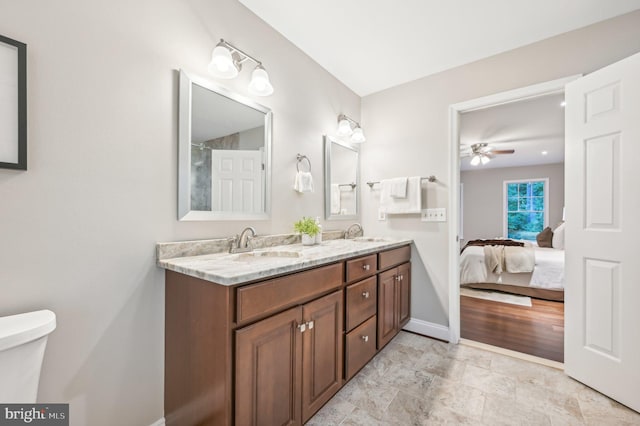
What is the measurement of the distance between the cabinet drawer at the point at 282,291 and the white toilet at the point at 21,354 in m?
0.62

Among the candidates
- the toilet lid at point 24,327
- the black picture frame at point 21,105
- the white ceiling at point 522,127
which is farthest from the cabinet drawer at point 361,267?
the white ceiling at point 522,127

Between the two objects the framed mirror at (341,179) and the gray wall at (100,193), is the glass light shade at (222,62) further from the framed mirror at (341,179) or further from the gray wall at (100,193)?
the framed mirror at (341,179)

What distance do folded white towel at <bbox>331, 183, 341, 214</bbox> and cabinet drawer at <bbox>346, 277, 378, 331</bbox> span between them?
2.81ft

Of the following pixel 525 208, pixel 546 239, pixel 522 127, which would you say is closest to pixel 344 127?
pixel 522 127

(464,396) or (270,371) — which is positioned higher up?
(270,371)

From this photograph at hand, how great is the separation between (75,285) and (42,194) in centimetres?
38

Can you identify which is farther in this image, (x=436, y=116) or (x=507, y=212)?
(x=507, y=212)

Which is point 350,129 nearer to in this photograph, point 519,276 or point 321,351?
point 321,351

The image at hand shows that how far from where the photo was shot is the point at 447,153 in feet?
8.18

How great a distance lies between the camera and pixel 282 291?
1241 millimetres

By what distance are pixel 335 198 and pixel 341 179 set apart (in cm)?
22

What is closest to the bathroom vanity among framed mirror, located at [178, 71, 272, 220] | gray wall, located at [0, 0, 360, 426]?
gray wall, located at [0, 0, 360, 426]

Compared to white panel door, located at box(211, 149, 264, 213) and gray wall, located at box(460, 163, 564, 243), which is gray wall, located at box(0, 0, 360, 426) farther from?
gray wall, located at box(460, 163, 564, 243)

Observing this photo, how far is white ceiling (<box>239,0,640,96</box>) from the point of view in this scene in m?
1.79
